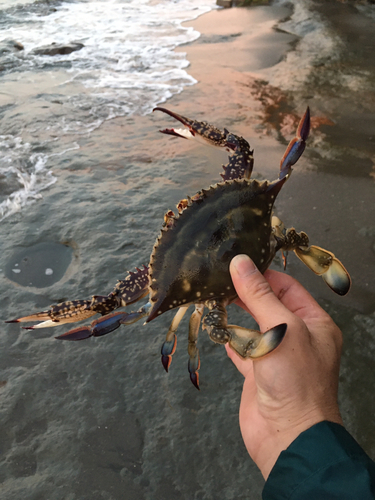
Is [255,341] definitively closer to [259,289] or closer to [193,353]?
[259,289]

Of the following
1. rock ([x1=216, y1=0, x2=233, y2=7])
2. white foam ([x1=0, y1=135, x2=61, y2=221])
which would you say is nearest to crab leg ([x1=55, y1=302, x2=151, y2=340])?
white foam ([x1=0, y1=135, x2=61, y2=221])

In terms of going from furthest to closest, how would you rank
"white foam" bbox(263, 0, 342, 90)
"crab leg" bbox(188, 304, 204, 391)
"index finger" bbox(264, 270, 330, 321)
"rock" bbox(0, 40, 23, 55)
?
"rock" bbox(0, 40, 23, 55), "white foam" bbox(263, 0, 342, 90), "crab leg" bbox(188, 304, 204, 391), "index finger" bbox(264, 270, 330, 321)

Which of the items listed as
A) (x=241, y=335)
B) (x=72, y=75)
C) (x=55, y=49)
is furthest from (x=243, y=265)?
(x=55, y=49)

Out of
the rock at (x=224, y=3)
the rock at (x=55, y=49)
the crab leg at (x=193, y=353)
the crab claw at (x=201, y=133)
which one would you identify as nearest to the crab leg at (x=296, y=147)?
the crab claw at (x=201, y=133)

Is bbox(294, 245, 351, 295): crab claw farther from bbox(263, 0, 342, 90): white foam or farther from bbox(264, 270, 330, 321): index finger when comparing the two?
bbox(263, 0, 342, 90): white foam

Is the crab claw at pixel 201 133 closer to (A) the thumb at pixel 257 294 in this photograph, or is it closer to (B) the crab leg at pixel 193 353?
(A) the thumb at pixel 257 294

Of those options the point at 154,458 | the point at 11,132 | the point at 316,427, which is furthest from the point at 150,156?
the point at 316,427
